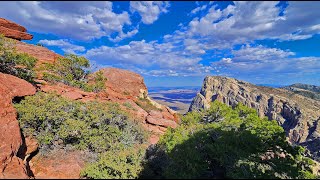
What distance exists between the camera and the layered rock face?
116m

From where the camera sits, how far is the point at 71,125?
16219 mm

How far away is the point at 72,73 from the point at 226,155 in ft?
101

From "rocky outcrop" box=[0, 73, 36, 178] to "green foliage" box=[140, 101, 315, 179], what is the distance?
5.75 m

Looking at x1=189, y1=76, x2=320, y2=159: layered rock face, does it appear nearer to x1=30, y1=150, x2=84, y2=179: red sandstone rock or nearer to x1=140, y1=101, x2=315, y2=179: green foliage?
x1=140, y1=101, x2=315, y2=179: green foliage

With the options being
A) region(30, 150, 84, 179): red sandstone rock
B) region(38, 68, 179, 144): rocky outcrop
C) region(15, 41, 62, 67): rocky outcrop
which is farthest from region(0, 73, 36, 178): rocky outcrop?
region(15, 41, 62, 67): rocky outcrop

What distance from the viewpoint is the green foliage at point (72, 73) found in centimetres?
3350

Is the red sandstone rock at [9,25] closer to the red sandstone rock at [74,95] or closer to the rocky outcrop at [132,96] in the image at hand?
the rocky outcrop at [132,96]

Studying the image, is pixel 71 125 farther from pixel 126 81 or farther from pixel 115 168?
pixel 126 81

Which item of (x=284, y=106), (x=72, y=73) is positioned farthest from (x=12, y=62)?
(x=284, y=106)

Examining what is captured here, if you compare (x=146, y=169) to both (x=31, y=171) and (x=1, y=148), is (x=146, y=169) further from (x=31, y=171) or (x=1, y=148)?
(x=1, y=148)

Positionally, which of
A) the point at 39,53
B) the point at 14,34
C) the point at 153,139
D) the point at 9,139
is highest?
the point at 14,34

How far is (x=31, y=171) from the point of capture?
12781 mm

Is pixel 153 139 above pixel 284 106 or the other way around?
the other way around

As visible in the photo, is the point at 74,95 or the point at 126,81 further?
the point at 126,81
